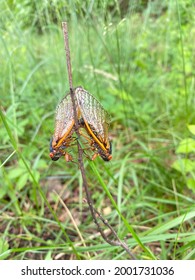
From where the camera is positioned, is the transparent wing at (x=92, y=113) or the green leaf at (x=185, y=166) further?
the green leaf at (x=185, y=166)

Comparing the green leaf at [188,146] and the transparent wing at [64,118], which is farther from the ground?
the transparent wing at [64,118]

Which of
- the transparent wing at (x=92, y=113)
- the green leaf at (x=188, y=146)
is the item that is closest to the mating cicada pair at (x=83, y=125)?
the transparent wing at (x=92, y=113)

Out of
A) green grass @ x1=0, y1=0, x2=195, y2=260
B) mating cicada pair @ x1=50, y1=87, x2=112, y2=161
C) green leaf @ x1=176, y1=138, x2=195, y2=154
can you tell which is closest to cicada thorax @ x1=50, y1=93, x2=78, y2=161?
mating cicada pair @ x1=50, y1=87, x2=112, y2=161

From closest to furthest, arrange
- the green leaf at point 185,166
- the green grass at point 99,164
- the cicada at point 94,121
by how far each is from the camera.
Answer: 1. the cicada at point 94,121
2. the green grass at point 99,164
3. the green leaf at point 185,166

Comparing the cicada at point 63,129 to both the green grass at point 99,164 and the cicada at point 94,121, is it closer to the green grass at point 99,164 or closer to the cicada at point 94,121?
the cicada at point 94,121

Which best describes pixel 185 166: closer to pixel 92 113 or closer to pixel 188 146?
pixel 188 146

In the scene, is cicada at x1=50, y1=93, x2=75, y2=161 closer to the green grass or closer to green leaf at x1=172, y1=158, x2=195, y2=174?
the green grass
